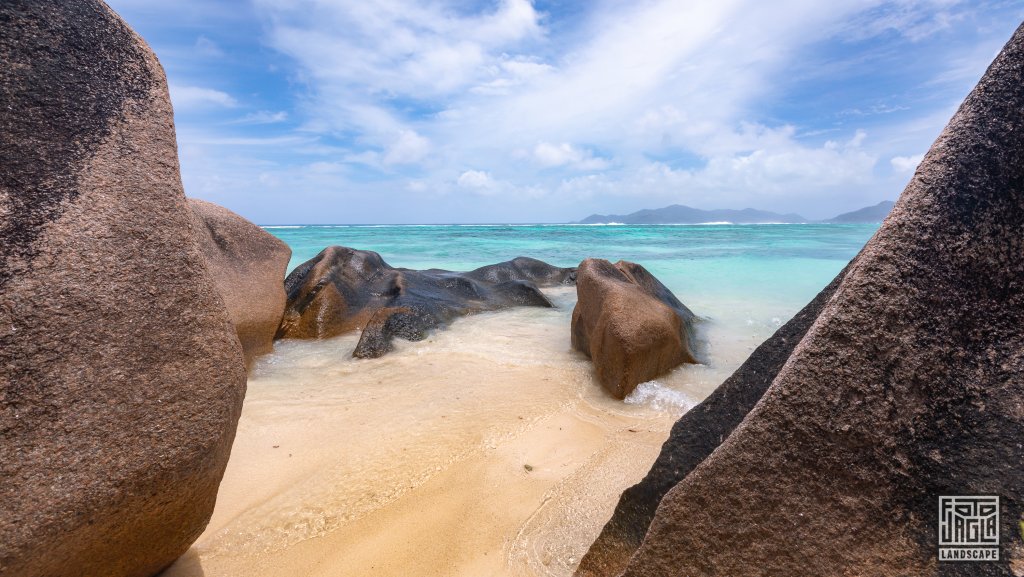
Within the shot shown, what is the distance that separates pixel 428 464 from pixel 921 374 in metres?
2.20

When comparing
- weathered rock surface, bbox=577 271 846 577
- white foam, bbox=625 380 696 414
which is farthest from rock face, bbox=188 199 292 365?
weathered rock surface, bbox=577 271 846 577

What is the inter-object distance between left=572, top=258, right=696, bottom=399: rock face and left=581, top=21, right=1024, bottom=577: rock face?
8.33 feet

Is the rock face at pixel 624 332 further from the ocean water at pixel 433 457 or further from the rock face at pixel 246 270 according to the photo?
the rock face at pixel 246 270

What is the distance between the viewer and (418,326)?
17.2 feet

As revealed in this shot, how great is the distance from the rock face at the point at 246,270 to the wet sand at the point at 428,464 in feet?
1.19

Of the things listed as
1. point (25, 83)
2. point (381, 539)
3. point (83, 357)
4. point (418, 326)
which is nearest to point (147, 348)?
point (83, 357)

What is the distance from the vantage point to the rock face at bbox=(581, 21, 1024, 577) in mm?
988

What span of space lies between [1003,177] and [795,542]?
91 centimetres

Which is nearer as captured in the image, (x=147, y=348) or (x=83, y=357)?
(x=83, y=357)

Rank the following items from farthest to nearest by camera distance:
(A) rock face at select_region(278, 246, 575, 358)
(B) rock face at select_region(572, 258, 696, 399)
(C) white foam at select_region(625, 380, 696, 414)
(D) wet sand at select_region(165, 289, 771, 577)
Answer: (A) rock face at select_region(278, 246, 575, 358) → (B) rock face at select_region(572, 258, 696, 399) → (C) white foam at select_region(625, 380, 696, 414) → (D) wet sand at select_region(165, 289, 771, 577)

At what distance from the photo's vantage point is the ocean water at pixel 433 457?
1912 millimetres

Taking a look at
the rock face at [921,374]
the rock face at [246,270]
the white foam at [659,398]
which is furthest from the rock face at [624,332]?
the rock face at [246,270]

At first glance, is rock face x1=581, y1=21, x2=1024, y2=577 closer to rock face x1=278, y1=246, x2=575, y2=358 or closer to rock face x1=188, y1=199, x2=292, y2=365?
rock face x1=278, y1=246, x2=575, y2=358

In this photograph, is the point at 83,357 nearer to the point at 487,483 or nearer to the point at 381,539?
the point at 381,539
